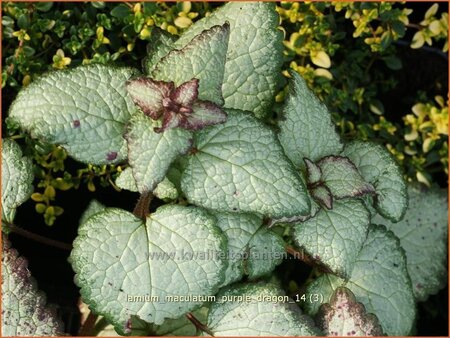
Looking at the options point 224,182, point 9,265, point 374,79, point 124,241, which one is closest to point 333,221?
point 224,182

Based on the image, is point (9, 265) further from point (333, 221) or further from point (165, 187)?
point (333, 221)

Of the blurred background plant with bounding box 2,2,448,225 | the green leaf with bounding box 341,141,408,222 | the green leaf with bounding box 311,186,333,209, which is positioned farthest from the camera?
the blurred background plant with bounding box 2,2,448,225

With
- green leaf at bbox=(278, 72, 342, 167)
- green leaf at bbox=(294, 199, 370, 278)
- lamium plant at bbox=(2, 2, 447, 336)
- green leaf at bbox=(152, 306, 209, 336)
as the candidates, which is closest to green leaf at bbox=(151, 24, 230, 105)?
lamium plant at bbox=(2, 2, 447, 336)

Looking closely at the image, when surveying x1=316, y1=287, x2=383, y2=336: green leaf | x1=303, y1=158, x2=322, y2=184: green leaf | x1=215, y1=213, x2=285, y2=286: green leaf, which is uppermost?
x1=303, y1=158, x2=322, y2=184: green leaf

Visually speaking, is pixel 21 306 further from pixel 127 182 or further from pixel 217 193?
pixel 217 193

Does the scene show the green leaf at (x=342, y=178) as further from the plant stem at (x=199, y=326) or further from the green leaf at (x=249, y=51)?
the plant stem at (x=199, y=326)

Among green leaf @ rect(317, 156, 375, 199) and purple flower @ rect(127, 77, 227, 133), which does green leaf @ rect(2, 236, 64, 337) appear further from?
green leaf @ rect(317, 156, 375, 199)

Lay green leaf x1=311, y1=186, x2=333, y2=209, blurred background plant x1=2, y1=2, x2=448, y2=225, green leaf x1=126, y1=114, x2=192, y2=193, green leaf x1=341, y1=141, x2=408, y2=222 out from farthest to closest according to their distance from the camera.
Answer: blurred background plant x1=2, y1=2, x2=448, y2=225, green leaf x1=341, y1=141, x2=408, y2=222, green leaf x1=311, y1=186, x2=333, y2=209, green leaf x1=126, y1=114, x2=192, y2=193
